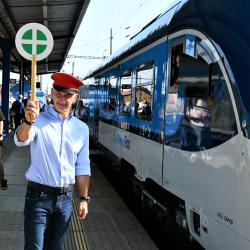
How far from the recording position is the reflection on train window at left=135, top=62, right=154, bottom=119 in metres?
7.07

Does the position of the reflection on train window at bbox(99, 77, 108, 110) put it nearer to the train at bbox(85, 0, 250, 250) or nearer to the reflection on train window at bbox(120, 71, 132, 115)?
the reflection on train window at bbox(120, 71, 132, 115)

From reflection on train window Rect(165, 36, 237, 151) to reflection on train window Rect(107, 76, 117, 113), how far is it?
17.6 feet

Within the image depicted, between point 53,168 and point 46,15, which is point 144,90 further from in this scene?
point 46,15

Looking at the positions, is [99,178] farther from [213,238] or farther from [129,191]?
[213,238]

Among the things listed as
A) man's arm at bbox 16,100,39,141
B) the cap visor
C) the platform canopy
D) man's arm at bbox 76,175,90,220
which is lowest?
man's arm at bbox 76,175,90,220

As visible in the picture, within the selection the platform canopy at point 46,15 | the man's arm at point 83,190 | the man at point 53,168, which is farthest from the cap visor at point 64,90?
the platform canopy at point 46,15

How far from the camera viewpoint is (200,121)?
4.98 m

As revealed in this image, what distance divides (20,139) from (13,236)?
2807 mm

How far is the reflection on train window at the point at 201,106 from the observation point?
14.6ft

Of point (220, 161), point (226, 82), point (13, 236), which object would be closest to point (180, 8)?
point (226, 82)

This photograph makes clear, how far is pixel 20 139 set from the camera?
12.0 feet

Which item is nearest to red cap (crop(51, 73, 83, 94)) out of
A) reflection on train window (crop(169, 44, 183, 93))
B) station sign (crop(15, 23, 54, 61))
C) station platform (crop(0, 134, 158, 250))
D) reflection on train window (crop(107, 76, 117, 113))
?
station sign (crop(15, 23, 54, 61))

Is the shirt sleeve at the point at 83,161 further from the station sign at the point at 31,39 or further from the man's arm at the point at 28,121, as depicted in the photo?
the station sign at the point at 31,39

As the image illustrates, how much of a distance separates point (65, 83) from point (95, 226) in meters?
3.40
